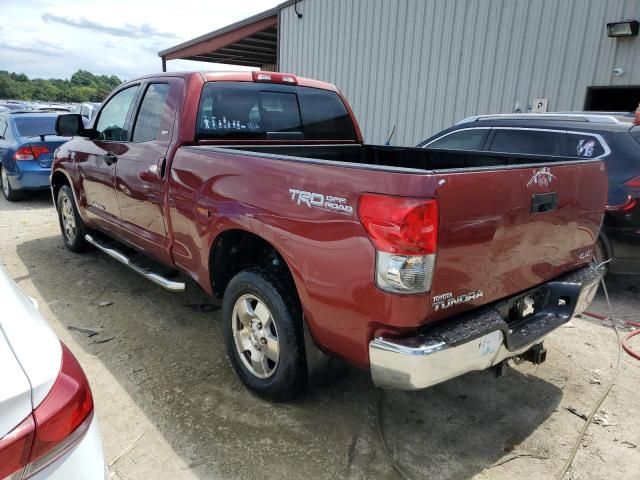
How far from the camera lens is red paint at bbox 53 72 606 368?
2055 millimetres

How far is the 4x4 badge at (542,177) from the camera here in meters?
2.39

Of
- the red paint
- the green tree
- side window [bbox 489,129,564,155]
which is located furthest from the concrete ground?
the green tree

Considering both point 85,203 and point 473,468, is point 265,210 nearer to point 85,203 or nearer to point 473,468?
point 473,468

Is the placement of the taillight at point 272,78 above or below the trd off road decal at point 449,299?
above

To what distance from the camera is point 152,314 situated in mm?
4176

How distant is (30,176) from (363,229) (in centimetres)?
851

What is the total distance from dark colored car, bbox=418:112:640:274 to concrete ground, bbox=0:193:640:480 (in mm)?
901

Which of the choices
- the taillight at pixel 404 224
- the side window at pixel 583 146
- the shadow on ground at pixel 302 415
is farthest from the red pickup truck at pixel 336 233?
the side window at pixel 583 146

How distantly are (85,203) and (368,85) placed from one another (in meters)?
7.36

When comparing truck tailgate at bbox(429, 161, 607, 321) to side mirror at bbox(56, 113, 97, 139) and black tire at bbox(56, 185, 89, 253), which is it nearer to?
side mirror at bbox(56, 113, 97, 139)

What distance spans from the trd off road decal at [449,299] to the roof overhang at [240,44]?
39.3 feet

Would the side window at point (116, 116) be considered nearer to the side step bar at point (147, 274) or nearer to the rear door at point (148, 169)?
the rear door at point (148, 169)

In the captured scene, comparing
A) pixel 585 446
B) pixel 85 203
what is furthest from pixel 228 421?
pixel 85 203

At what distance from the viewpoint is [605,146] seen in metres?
4.60
